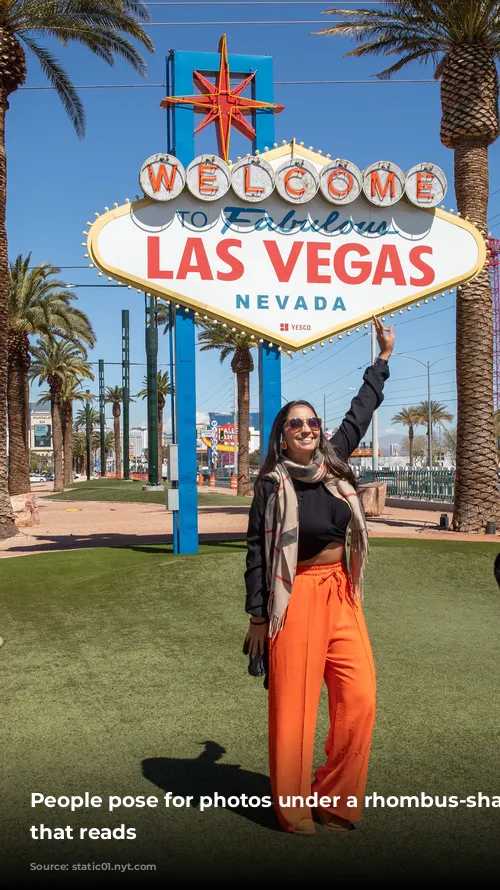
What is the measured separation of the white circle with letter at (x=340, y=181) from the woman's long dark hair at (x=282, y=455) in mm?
8187

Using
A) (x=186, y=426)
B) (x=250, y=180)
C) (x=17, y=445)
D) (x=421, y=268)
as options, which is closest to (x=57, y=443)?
(x=17, y=445)

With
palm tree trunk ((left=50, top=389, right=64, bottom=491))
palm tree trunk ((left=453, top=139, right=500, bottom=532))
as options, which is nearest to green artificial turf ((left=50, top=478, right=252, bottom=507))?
palm tree trunk ((left=50, top=389, right=64, bottom=491))

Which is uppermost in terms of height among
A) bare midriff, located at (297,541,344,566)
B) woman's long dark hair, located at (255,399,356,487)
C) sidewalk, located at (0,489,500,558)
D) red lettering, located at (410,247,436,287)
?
red lettering, located at (410,247,436,287)

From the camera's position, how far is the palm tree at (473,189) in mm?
16641

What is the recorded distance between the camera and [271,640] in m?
3.65

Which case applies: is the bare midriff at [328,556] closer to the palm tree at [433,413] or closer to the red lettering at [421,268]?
the red lettering at [421,268]

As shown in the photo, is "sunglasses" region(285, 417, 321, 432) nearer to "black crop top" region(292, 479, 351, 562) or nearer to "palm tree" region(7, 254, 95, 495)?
"black crop top" region(292, 479, 351, 562)

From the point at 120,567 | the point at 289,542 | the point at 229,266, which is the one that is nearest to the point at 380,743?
the point at 289,542

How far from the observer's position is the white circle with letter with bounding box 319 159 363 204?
11430 millimetres

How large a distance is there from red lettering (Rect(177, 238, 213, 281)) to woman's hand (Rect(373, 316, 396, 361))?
6685mm

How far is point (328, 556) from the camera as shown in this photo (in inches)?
146

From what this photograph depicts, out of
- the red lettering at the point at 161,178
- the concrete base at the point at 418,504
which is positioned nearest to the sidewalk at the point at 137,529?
the concrete base at the point at 418,504

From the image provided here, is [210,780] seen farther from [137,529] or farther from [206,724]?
[137,529]

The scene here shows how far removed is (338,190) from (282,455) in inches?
329
